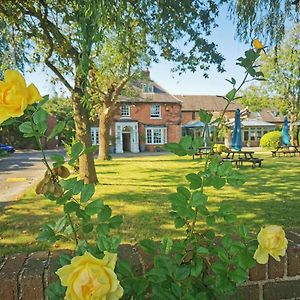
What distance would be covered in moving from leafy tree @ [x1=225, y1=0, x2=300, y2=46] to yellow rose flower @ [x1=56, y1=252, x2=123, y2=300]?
94.2 inches

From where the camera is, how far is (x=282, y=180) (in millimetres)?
10492

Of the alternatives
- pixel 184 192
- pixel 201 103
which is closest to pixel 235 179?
pixel 184 192

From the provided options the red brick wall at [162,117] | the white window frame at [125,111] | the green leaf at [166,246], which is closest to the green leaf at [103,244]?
the green leaf at [166,246]

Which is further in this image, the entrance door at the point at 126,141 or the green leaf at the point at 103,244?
the entrance door at the point at 126,141

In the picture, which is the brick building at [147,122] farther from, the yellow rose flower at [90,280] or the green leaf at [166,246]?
the yellow rose flower at [90,280]

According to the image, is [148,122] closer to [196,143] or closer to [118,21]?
[118,21]

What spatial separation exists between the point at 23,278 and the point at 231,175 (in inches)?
33.8

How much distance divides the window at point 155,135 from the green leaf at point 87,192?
117 ft

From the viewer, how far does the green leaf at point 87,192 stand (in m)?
0.99

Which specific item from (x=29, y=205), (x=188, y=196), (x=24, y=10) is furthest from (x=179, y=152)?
(x=24, y=10)

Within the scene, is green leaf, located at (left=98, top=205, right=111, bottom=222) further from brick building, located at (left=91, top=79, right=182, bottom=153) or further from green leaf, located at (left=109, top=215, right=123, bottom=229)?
brick building, located at (left=91, top=79, right=182, bottom=153)

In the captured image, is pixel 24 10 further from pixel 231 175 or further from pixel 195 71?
pixel 231 175

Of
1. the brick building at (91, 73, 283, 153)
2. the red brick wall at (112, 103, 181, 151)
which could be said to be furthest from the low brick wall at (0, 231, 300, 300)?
the red brick wall at (112, 103, 181, 151)

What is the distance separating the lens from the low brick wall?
1231 mm
